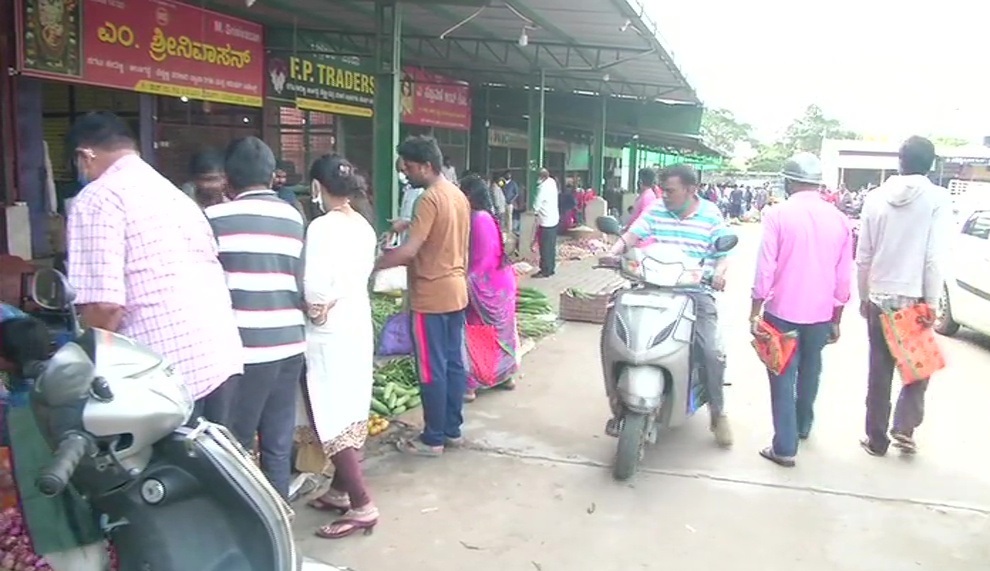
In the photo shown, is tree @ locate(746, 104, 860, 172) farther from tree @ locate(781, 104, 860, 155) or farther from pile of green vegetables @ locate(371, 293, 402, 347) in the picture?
pile of green vegetables @ locate(371, 293, 402, 347)

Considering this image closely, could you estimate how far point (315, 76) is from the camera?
455 inches

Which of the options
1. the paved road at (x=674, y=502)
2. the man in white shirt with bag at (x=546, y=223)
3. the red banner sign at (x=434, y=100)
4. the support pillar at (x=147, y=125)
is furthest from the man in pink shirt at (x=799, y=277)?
the red banner sign at (x=434, y=100)

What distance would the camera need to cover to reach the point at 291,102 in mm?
11188

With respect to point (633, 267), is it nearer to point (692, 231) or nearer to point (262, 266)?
point (692, 231)

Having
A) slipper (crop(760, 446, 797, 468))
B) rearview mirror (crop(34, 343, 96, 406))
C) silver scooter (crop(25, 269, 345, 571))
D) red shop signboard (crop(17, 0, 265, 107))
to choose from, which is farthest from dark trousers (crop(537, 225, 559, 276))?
rearview mirror (crop(34, 343, 96, 406))

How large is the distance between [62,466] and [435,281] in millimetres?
2962

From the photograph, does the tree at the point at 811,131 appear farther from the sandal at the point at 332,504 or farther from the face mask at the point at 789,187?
the sandal at the point at 332,504

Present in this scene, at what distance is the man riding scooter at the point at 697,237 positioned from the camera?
4.89m

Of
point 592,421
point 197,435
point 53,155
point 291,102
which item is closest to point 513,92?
point 291,102

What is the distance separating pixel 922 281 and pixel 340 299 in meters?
3.25

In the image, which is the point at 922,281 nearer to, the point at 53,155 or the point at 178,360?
the point at 178,360

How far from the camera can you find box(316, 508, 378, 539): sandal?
3797 mm

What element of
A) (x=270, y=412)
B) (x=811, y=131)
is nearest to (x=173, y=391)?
(x=270, y=412)

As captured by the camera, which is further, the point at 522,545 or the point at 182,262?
the point at 522,545
